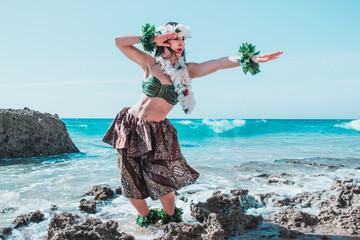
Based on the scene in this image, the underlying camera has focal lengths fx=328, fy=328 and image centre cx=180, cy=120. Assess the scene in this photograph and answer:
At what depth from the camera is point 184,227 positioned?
9.24 feet

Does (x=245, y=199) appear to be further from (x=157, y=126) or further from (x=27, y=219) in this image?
(x=27, y=219)

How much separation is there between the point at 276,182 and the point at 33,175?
4.75m

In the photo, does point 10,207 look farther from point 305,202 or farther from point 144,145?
point 305,202

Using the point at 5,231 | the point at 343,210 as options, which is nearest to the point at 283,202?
the point at 343,210

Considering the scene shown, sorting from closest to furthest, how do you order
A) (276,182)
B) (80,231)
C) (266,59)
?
(80,231) < (266,59) < (276,182)

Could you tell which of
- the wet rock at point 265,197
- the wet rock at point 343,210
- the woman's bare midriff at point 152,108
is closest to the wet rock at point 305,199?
the wet rock at point 343,210

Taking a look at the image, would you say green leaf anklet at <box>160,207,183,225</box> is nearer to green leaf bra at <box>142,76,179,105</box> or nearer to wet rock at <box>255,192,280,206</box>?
green leaf bra at <box>142,76,179,105</box>

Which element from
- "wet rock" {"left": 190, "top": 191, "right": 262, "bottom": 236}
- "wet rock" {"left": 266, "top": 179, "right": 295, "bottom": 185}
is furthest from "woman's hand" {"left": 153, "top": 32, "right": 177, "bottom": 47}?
"wet rock" {"left": 266, "top": 179, "right": 295, "bottom": 185}

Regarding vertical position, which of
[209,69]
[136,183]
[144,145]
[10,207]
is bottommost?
[10,207]

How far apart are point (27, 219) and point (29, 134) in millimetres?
6308

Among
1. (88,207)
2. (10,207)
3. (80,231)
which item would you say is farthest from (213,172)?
(80,231)

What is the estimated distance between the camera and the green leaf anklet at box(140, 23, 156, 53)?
3039 millimetres

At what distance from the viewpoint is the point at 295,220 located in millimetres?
3385

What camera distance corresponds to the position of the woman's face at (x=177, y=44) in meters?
3.19
